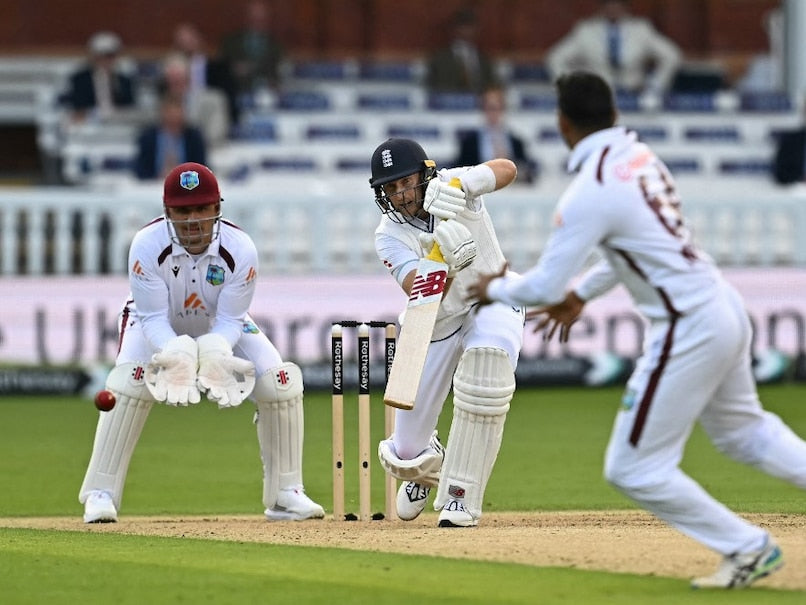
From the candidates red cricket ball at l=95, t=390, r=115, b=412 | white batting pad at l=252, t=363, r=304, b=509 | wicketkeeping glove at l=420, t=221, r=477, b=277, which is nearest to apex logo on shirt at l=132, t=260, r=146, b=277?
red cricket ball at l=95, t=390, r=115, b=412

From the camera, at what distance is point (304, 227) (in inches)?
615

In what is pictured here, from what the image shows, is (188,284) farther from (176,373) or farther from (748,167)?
(748,167)

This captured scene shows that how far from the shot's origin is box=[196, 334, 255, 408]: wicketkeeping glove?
844cm

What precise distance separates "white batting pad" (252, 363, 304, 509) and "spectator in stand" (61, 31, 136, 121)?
956 cm

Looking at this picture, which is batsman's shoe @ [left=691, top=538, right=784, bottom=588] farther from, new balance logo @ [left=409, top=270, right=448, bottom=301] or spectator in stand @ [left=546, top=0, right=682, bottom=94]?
spectator in stand @ [left=546, top=0, right=682, bottom=94]

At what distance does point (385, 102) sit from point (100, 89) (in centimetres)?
278

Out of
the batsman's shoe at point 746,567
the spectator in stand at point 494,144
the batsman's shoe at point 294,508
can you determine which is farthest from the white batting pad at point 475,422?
the spectator in stand at point 494,144

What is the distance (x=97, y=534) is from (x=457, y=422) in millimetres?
1641

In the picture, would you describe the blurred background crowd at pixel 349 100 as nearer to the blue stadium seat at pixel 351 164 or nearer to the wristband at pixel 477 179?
the blue stadium seat at pixel 351 164

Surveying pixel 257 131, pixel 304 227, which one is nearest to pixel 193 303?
pixel 304 227

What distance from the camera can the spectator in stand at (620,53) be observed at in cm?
1873

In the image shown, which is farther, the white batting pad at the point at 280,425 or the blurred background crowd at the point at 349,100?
the blurred background crowd at the point at 349,100

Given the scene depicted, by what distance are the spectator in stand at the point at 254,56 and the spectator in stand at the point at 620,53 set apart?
9.24ft

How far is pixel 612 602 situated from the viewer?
600 centimetres
